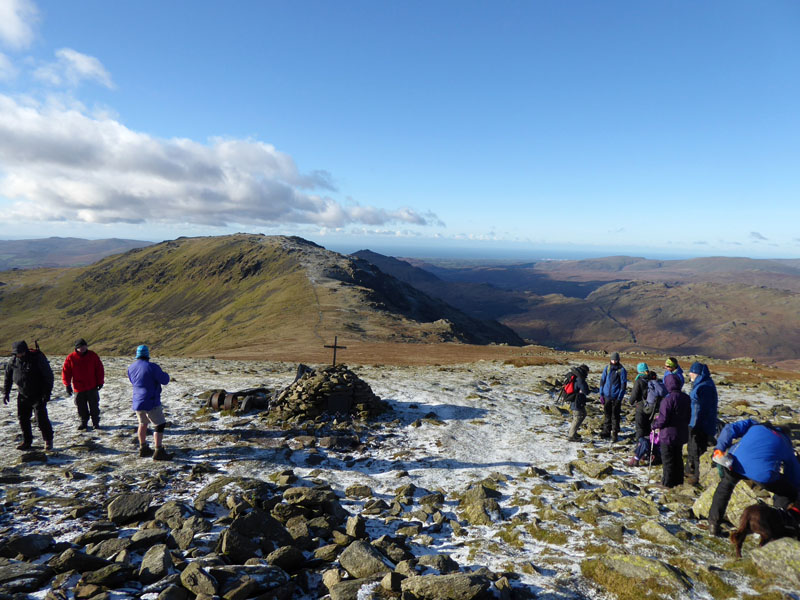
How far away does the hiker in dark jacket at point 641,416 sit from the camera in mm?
12680

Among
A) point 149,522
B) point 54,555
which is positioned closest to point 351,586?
point 149,522

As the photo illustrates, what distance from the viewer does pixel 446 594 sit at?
6.29 meters

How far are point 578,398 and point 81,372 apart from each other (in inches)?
706

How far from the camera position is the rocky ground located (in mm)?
6602

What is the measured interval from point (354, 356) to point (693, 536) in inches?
1378

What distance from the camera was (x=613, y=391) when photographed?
578 inches

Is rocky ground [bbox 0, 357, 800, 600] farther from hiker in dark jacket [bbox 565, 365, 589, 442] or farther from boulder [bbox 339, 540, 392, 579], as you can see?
hiker in dark jacket [bbox 565, 365, 589, 442]

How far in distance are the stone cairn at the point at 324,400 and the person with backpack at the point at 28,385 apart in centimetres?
709

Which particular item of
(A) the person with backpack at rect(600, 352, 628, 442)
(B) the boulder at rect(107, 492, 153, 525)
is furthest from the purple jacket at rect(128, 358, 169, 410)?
(A) the person with backpack at rect(600, 352, 628, 442)

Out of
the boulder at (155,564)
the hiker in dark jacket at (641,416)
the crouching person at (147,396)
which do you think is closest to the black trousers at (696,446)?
the hiker in dark jacket at (641,416)

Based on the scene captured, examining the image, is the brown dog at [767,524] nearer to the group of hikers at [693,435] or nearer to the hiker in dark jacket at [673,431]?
the group of hikers at [693,435]

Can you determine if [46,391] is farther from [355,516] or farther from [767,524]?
[767,524]

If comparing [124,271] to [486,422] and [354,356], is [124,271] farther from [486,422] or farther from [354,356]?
[486,422]

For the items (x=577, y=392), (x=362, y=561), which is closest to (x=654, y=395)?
(x=577, y=392)
